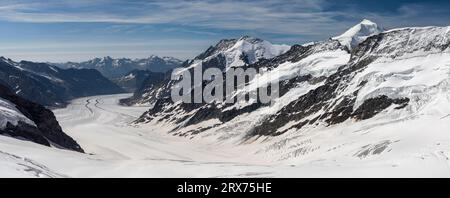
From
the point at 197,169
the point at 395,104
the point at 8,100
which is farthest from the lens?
the point at 395,104

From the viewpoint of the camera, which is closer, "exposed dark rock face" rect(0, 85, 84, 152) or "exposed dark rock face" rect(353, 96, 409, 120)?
"exposed dark rock face" rect(0, 85, 84, 152)

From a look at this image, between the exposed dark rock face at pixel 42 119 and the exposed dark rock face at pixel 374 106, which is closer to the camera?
the exposed dark rock face at pixel 42 119

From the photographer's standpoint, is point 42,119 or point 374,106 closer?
point 42,119

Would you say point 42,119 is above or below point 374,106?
below
